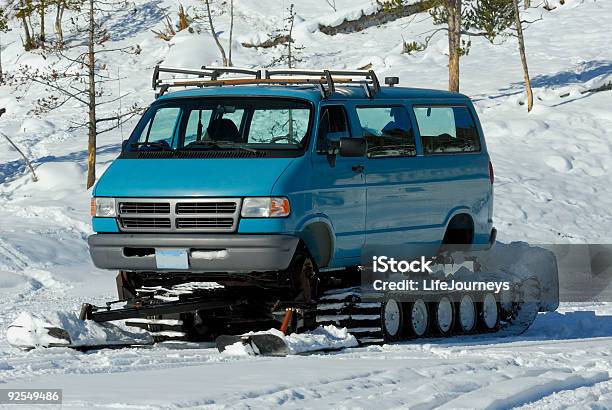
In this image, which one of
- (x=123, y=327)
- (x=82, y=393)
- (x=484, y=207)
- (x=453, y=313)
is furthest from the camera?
(x=484, y=207)

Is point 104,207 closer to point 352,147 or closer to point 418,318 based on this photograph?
point 352,147

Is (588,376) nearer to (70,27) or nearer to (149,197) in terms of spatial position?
(149,197)

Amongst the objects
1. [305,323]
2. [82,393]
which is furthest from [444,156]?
[82,393]

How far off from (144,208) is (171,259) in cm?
52

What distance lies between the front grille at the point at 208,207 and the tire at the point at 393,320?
1.90 meters

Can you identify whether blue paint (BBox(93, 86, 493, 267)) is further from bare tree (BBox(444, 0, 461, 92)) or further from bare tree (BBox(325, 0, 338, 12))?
bare tree (BBox(325, 0, 338, 12))

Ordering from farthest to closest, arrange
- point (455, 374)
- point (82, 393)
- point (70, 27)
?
point (70, 27) < point (455, 374) < point (82, 393)

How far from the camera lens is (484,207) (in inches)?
542

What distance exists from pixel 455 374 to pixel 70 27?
150ft

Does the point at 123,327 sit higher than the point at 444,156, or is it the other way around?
the point at 444,156

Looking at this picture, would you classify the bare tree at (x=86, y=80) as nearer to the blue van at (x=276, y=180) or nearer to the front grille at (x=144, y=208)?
the blue van at (x=276, y=180)

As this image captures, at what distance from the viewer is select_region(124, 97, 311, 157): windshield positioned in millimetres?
11273

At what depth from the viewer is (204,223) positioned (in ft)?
34.9

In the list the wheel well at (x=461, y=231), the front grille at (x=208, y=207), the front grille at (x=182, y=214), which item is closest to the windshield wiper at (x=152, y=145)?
the front grille at (x=182, y=214)
